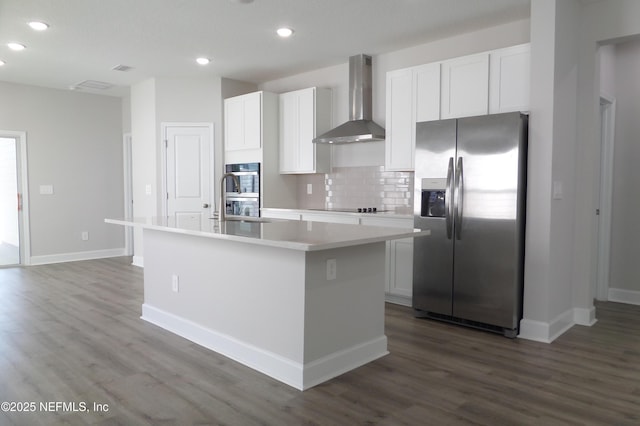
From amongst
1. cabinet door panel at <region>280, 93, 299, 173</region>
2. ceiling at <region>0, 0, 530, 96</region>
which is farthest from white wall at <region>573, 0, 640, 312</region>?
cabinet door panel at <region>280, 93, 299, 173</region>

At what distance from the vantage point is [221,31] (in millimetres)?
4453

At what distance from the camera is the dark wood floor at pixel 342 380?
2363mm

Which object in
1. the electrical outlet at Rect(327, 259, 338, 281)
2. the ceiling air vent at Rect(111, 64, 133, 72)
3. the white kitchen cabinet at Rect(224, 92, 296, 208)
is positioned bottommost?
the electrical outlet at Rect(327, 259, 338, 281)

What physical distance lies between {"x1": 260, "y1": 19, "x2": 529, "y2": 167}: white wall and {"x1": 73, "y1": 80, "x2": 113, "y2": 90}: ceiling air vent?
2528 mm

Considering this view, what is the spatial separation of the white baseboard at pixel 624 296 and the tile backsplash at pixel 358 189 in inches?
90.4

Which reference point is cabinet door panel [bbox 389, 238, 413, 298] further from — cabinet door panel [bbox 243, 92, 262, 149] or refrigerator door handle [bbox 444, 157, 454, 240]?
cabinet door panel [bbox 243, 92, 262, 149]

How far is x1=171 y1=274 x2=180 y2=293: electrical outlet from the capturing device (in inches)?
147

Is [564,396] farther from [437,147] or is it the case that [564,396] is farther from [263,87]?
[263,87]

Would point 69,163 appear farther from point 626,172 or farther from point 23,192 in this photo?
point 626,172

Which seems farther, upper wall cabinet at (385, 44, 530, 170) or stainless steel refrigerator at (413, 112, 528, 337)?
upper wall cabinet at (385, 44, 530, 170)

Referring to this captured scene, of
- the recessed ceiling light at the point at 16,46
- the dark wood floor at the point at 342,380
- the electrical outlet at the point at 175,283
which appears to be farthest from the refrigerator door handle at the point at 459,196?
the recessed ceiling light at the point at 16,46

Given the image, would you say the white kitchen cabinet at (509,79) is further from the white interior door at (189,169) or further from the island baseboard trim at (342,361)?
the white interior door at (189,169)

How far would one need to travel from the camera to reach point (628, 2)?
3.69 metres

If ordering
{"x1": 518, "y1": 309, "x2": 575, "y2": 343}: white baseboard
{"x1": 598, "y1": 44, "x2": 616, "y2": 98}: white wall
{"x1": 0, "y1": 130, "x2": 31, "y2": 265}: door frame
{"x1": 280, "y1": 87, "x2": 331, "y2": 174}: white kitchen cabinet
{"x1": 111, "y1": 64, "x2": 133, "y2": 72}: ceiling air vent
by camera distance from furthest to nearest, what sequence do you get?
{"x1": 0, "y1": 130, "x2": 31, "y2": 265}: door frame, {"x1": 111, "y1": 64, "x2": 133, "y2": 72}: ceiling air vent, {"x1": 280, "y1": 87, "x2": 331, "y2": 174}: white kitchen cabinet, {"x1": 598, "y1": 44, "x2": 616, "y2": 98}: white wall, {"x1": 518, "y1": 309, "x2": 575, "y2": 343}: white baseboard
